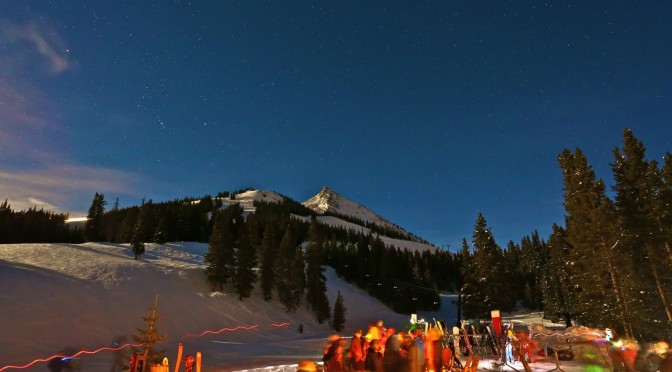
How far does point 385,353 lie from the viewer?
10.9 m

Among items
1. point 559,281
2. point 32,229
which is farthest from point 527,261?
point 32,229

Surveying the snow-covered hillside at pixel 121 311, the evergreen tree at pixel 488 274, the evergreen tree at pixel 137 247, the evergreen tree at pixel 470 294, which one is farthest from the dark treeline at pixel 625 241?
the evergreen tree at pixel 137 247

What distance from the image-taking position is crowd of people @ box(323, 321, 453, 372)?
416 inches

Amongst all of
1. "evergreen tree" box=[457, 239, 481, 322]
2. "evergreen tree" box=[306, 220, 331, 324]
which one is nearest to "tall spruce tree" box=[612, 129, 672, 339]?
"evergreen tree" box=[457, 239, 481, 322]

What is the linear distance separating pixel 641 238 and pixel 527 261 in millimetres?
93067

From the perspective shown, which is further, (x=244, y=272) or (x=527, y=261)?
(x=527, y=261)

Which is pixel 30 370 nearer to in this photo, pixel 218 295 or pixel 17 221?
pixel 218 295

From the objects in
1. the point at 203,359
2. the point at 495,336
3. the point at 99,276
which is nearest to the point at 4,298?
the point at 99,276

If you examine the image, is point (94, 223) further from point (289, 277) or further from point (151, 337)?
point (151, 337)

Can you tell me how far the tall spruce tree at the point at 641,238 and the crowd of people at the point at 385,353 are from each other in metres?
23.5

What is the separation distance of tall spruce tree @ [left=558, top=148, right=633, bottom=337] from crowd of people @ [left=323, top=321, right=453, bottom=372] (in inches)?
939

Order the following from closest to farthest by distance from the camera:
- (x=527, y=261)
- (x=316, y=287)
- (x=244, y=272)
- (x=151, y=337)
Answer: (x=151, y=337), (x=244, y=272), (x=316, y=287), (x=527, y=261)

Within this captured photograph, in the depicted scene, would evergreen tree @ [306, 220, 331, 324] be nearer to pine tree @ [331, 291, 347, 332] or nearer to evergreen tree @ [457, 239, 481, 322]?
pine tree @ [331, 291, 347, 332]

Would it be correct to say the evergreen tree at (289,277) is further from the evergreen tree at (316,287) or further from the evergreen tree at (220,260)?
the evergreen tree at (220,260)
